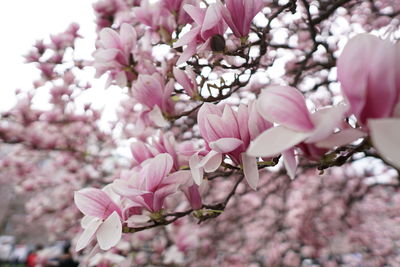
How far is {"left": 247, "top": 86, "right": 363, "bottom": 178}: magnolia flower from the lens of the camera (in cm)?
43

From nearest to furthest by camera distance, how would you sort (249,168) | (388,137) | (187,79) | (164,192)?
(388,137), (249,168), (164,192), (187,79)

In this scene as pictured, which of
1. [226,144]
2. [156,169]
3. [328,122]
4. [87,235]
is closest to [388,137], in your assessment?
[328,122]

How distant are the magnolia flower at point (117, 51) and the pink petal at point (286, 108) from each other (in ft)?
2.15

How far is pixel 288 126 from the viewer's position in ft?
1.45

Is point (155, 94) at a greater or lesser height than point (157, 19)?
lesser

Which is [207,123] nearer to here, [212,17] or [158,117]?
[212,17]

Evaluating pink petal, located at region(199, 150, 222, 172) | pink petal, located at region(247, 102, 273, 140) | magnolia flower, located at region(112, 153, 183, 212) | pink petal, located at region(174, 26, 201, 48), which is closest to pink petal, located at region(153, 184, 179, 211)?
magnolia flower, located at region(112, 153, 183, 212)

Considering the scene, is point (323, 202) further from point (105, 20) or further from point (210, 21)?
point (210, 21)

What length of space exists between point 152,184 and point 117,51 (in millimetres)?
475

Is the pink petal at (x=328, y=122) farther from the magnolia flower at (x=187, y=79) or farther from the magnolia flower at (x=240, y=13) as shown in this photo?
the magnolia flower at (x=187, y=79)

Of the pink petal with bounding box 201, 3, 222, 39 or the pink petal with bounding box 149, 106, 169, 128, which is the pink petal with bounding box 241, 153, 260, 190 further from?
the pink petal with bounding box 149, 106, 169, 128

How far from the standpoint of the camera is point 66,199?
318cm

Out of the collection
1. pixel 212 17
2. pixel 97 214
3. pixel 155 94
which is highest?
pixel 212 17

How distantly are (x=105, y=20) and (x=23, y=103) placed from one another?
1240 millimetres
